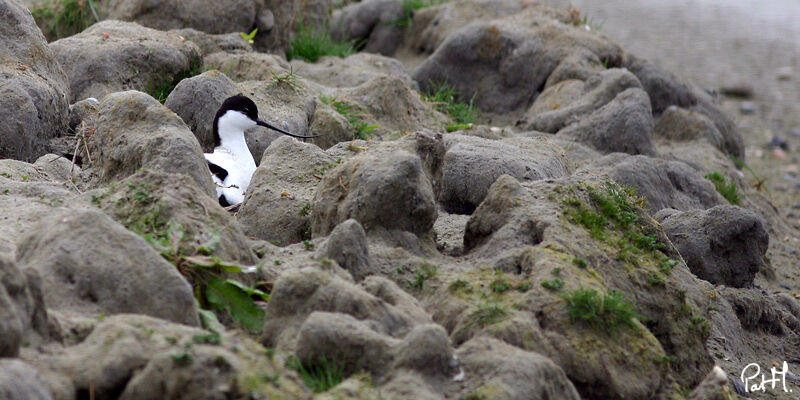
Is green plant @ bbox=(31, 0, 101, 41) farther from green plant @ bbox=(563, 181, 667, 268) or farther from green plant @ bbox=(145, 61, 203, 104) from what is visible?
green plant @ bbox=(563, 181, 667, 268)

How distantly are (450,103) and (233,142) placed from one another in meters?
3.16

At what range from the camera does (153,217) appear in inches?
163

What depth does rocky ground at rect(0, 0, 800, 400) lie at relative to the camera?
3293mm

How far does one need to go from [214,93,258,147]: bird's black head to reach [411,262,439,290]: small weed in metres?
2.73

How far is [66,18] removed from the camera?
30.6 feet

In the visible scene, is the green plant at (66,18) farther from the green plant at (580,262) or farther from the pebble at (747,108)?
the pebble at (747,108)

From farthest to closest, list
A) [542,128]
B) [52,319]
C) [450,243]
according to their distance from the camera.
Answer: [542,128] < [450,243] < [52,319]

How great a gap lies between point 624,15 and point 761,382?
14551 millimetres

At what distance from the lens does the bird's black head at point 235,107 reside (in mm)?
6633

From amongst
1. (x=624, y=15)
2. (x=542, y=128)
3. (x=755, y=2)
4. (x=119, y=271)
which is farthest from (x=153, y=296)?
(x=755, y=2)

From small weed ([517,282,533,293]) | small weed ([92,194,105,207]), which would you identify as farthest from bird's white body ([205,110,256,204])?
small weed ([517,282,533,293])

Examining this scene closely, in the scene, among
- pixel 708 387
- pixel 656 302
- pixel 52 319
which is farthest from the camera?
pixel 656 302

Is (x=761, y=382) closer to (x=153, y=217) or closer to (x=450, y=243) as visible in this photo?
(x=450, y=243)

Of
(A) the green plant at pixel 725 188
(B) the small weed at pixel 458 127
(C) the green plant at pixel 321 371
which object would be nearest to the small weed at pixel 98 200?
(C) the green plant at pixel 321 371
